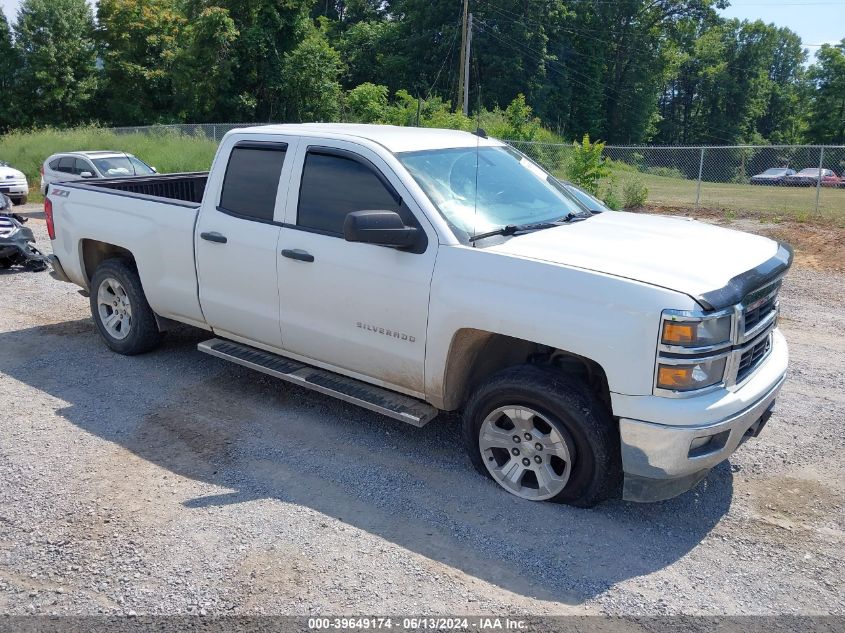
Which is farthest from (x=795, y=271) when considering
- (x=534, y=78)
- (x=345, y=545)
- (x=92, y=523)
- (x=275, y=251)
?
(x=534, y=78)

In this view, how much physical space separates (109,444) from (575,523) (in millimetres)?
3063

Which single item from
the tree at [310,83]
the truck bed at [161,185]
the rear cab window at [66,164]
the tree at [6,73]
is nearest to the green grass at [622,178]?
the rear cab window at [66,164]

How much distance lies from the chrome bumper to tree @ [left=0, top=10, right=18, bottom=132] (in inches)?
1900

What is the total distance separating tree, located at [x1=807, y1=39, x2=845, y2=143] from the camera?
195 ft

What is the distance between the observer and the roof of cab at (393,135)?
4.99 m

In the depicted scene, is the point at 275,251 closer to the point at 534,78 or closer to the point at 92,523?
the point at 92,523

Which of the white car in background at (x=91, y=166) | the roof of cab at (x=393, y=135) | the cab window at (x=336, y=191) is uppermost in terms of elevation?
the roof of cab at (x=393, y=135)

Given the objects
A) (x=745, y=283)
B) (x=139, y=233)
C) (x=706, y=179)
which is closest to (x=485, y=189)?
(x=745, y=283)

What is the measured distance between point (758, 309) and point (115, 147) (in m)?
23.9

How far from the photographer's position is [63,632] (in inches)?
129

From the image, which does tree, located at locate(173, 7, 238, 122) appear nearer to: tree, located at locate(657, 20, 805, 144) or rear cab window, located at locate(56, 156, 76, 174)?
rear cab window, located at locate(56, 156, 76, 174)

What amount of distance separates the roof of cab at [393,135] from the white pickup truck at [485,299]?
0.03m

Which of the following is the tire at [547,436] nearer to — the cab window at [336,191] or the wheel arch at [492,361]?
the wheel arch at [492,361]

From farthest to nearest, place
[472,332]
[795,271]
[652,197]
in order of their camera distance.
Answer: [652,197] < [795,271] < [472,332]
